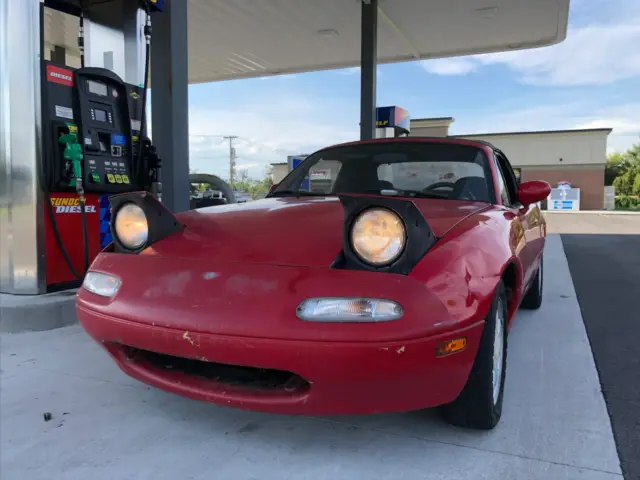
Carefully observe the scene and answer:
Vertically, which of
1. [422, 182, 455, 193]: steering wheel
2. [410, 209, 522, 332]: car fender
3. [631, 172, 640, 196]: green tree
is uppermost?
[631, 172, 640, 196]: green tree

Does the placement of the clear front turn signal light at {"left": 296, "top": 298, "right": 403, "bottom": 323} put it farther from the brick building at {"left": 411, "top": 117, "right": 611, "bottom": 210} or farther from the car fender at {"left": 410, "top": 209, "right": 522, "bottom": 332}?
the brick building at {"left": 411, "top": 117, "right": 611, "bottom": 210}

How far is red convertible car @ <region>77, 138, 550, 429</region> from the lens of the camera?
1652mm

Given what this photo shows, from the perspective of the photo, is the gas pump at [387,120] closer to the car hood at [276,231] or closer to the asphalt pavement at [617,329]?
the asphalt pavement at [617,329]

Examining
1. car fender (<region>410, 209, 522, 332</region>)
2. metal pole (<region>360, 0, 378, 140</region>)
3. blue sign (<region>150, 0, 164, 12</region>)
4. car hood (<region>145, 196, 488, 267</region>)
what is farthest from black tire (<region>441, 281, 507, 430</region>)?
metal pole (<region>360, 0, 378, 140</region>)

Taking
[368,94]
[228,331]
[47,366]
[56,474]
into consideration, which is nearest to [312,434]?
[228,331]

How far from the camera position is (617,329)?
3.73 meters

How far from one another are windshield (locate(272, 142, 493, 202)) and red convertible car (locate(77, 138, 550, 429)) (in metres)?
0.54

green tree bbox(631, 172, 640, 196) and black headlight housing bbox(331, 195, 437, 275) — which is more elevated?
green tree bbox(631, 172, 640, 196)

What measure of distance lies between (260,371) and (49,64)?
3.32m

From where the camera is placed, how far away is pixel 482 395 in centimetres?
200

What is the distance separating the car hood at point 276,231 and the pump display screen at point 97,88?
234cm

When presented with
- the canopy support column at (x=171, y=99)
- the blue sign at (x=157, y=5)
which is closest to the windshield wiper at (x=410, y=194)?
the canopy support column at (x=171, y=99)

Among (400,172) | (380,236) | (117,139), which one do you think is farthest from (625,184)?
(380,236)

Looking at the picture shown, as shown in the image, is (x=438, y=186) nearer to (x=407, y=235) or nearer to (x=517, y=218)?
(x=517, y=218)
